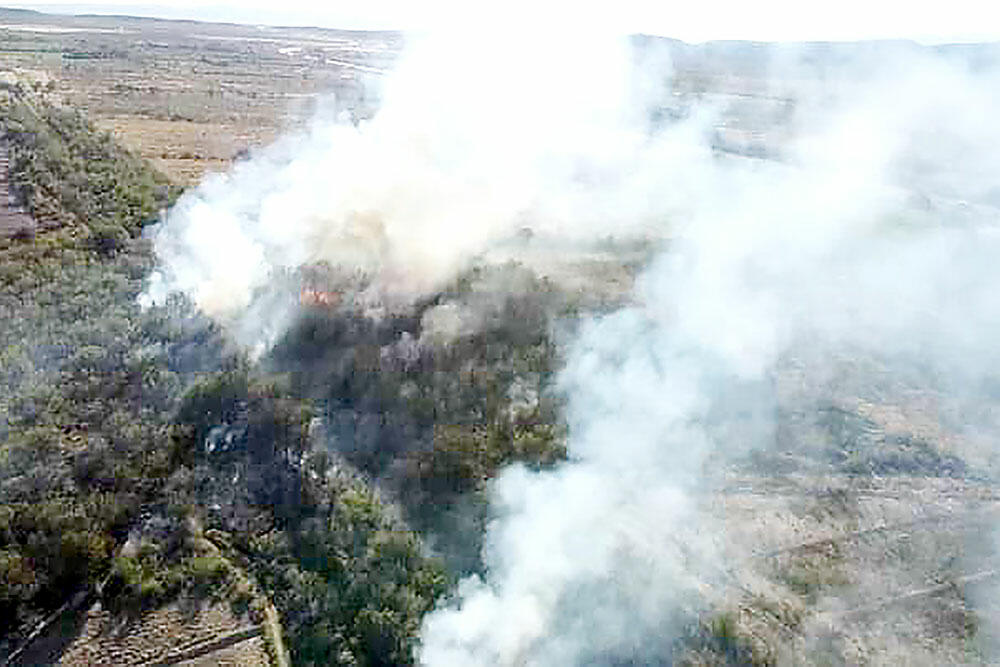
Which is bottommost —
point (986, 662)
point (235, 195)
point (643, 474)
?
point (986, 662)

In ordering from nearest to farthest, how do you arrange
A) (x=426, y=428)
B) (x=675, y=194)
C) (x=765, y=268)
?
(x=426, y=428), (x=765, y=268), (x=675, y=194)

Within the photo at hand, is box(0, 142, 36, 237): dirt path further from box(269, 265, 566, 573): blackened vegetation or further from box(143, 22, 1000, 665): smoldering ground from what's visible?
box(269, 265, 566, 573): blackened vegetation

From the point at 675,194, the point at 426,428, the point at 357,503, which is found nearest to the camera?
the point at 357,503

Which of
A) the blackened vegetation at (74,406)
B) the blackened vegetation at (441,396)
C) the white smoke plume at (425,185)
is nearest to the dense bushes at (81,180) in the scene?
the blackened vegetation at (74,406)

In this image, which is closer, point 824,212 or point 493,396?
point 493,396

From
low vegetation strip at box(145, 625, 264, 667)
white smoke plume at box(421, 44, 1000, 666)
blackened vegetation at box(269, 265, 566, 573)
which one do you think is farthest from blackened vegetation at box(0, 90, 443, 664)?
white smoke plume at box(421, 44, 1000, 666)

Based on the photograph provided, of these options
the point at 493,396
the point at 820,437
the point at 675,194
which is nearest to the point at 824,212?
the point at 675,194

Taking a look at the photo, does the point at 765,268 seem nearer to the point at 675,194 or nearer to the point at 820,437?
the point at 820,437

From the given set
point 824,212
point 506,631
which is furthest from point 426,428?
point 824,212

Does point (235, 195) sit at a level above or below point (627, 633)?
above
